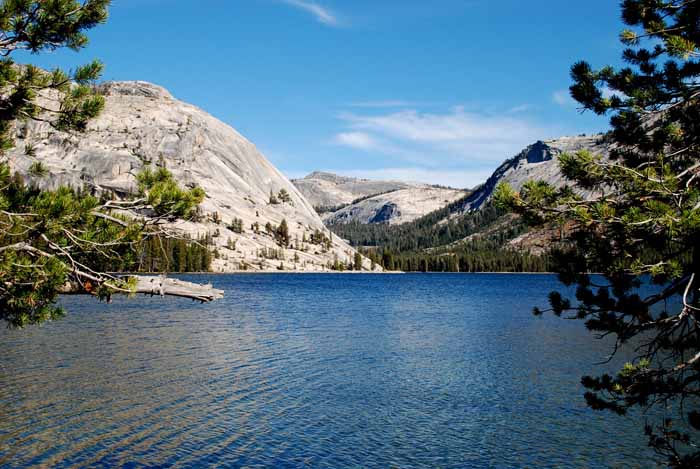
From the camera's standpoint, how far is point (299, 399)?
2834 cm

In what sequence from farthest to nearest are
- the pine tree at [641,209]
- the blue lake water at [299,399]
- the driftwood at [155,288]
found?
the blue lake water at [299,399], the driftwood at [155,288], the pine tree at [641,209]

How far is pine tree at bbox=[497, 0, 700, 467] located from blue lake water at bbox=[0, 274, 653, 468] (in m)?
11.6

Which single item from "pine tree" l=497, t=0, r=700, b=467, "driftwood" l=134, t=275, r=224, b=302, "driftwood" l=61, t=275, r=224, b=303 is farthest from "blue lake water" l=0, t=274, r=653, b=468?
"pine tree" l=497, t=0, r=700, b=467

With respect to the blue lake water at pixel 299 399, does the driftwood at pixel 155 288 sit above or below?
above

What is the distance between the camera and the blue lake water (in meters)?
20.8

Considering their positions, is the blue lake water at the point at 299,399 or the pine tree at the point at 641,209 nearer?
the pine tree at the point at 641,209

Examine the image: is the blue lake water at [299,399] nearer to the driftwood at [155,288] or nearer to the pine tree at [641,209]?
the driftwood at [155,288]

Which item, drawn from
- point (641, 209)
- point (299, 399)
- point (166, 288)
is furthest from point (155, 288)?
point (299, 399)

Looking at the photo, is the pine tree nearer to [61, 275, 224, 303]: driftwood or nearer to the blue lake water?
[61, 275, 224, 303]: driftwood

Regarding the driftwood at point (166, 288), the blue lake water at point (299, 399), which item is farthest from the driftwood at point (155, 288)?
the blue lake water at point (299, 399)

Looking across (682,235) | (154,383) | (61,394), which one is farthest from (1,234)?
(154,383)

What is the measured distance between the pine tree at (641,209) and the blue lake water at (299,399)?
455 inches

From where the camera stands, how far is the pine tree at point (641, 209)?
9203mm

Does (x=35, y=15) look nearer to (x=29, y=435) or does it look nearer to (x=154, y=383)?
(x=29, y=435)
